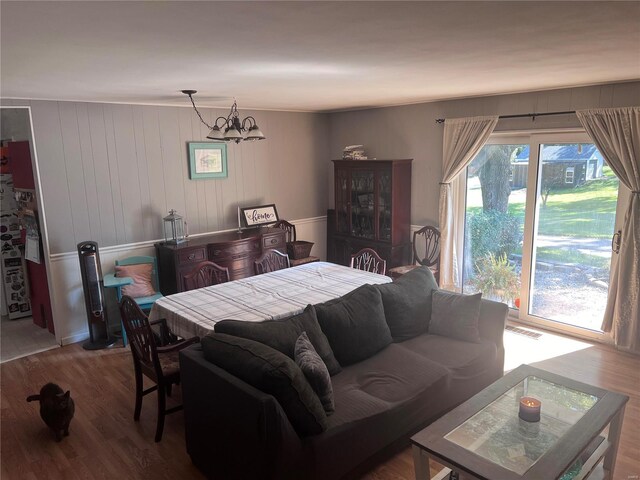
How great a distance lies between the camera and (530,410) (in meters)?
2.38

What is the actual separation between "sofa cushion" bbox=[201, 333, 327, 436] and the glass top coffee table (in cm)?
51

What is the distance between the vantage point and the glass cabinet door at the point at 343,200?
19.4 ft

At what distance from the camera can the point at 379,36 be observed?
203 cm

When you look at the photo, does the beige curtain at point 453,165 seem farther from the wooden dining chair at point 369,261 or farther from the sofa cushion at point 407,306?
the sofa cushion at point 407,306

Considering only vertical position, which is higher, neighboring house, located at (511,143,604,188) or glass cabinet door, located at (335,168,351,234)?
neighboring house, located at (511,143,604,188)

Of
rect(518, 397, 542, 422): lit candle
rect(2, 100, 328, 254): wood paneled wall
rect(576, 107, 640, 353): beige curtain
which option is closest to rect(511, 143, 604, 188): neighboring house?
rect(576, 107, 640, 353): beige curtain

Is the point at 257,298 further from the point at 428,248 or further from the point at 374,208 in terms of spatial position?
the point at 428,248

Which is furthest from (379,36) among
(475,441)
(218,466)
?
(218,466)

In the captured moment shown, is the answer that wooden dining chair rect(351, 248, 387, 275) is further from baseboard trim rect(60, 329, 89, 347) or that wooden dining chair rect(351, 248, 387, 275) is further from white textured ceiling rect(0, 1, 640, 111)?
baseboard trim rect(60, 329, 89, 347)

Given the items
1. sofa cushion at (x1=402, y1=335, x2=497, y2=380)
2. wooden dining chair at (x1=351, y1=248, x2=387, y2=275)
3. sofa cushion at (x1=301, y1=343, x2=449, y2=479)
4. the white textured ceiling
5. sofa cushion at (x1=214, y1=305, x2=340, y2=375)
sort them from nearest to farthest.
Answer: the white textured ceiling
sofa cushion at (x1=301, y1=343, x2=449, y2=479)
sofa cushion at (x1=214, y1=305, x2=340, y2=375)
sofa cushion at (x1=402, y1=335, x2=497, y2=380)
wooden dining chair at (x1=351, y1=248, x2=387, y2=275)

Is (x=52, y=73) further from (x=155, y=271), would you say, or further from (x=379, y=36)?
(x=155, y=271)

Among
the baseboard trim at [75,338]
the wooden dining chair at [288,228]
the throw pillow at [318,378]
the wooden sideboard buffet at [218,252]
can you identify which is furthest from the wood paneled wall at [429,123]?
the baseboard trim at [75,338]

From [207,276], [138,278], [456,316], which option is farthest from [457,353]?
[138,278]

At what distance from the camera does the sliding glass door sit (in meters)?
4.27
